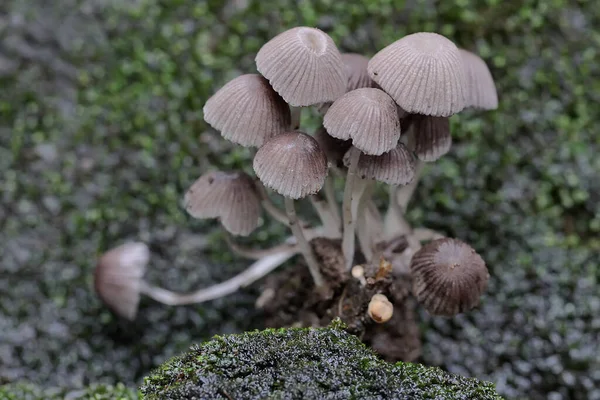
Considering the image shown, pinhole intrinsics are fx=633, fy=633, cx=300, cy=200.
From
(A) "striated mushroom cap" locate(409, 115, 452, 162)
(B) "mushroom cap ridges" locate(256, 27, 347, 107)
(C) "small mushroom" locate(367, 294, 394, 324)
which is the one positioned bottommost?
(C) "small mushroom" locate(367, 294, 394, 324)

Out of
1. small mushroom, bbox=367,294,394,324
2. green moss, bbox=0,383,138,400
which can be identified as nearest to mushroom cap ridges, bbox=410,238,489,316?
small mushroom, bbox=367,294,394,324

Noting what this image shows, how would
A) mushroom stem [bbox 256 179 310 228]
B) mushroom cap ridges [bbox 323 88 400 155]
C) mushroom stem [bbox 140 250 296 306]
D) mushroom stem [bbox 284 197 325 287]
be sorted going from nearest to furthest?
1. mushroom cap ridges [bbox 323 88 400 155]
2. mushroom stem [bbox 284 197 325 287]
3. mushroom stem [bbox 256 179 310 228]
4. mushroom stem [bbox 140 250 296 306]

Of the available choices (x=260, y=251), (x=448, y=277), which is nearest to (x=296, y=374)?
(x=448, y=277)

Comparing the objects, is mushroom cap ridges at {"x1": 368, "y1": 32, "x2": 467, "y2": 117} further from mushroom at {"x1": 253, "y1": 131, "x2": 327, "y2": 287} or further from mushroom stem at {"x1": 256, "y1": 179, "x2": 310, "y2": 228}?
mushroom stem at {"x1": 256, "y1": 179, "x2": 310, "y2": 228}

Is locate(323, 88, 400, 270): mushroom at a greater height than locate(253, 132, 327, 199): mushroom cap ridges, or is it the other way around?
locate(323, 88, 400, 270): mushroom

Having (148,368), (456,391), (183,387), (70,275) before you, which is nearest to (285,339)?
(183,387)

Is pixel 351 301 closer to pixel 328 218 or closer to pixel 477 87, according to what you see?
pixel 328 218

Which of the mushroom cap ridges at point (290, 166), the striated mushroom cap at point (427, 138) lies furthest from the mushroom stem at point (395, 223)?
the mushroom cap ridges at point (290, 166)
